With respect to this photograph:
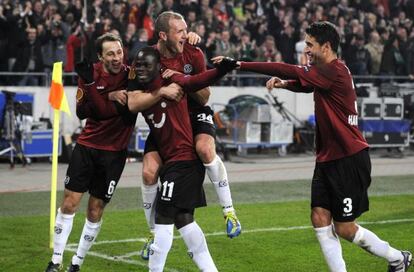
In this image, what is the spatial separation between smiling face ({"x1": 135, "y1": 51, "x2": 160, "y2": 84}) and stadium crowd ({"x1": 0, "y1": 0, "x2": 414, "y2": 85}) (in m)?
11.9

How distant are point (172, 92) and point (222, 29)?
16.4 meters

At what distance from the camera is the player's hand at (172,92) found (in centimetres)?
818

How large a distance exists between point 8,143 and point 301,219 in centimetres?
921

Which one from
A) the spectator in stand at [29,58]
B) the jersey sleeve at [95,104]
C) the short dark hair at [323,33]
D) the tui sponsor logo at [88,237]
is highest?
the spectator in stand at [29,58]

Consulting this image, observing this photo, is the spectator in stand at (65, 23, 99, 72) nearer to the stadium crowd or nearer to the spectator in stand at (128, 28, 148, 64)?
the stadium crowd

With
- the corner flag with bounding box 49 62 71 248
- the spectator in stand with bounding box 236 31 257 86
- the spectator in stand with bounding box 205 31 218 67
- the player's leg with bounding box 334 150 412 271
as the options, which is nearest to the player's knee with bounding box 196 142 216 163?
the player's leg with bounding box 334 150 412 271

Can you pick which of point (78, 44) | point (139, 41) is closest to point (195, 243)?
point (139, 41)

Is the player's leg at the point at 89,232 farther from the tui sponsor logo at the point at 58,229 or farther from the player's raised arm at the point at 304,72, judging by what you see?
the player's raised arm at the point at 304,72

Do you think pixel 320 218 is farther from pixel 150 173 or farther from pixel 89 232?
pixel 89 232

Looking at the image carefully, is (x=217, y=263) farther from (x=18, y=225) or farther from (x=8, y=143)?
(x=8, y=143)

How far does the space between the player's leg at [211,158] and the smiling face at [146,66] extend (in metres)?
1.14

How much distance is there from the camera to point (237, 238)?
11906 mm

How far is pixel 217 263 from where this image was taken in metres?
10.3

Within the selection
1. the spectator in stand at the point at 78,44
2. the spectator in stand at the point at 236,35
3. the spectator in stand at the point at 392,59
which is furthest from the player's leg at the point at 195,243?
the spectator in stand at the point at 392,59
